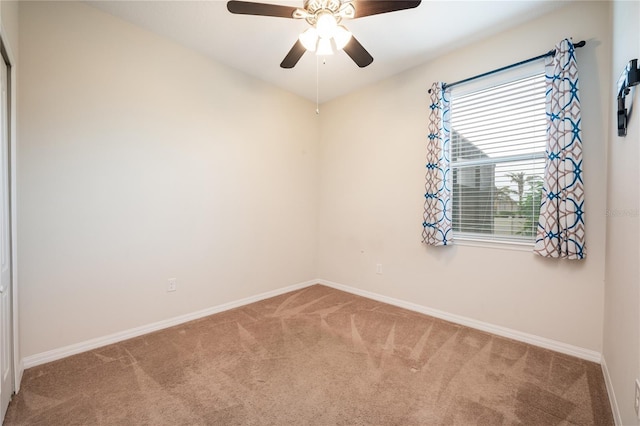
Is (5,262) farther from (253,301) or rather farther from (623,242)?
(623,242)

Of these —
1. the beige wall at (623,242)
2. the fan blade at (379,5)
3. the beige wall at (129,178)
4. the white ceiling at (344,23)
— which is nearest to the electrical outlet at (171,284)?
the beige wall at (129,178)

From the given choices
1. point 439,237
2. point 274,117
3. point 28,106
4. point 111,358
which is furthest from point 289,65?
point 111,358

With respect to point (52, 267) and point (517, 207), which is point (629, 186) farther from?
point (52, 267)

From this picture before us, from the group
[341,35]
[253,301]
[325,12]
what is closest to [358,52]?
[341,35]

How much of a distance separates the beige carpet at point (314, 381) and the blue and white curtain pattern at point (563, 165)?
0.90 metres

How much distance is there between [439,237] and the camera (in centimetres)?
277

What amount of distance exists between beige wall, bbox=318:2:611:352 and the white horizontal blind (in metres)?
0.21

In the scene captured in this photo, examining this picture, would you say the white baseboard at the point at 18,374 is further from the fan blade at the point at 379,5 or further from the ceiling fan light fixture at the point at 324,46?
the fan blade at the point at 379,5

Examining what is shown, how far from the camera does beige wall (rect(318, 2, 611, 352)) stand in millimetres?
2082

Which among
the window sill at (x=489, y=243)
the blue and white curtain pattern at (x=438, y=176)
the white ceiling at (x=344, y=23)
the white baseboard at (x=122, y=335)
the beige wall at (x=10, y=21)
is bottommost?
the white baseboard at (x=122, y=335)

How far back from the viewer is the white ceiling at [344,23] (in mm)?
2207

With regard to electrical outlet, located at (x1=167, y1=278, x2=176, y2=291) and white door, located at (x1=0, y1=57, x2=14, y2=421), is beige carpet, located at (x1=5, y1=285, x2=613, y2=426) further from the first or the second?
electrical outlet, located at (x1=167, y1=278, x2=176, y2=291)

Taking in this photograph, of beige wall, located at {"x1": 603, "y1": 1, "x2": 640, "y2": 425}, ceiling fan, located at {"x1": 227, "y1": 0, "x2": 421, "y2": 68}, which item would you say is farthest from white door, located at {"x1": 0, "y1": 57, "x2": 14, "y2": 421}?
beige wall, located at {"x1": 603, "y1": 1, "x2": 640, "y2": 425}

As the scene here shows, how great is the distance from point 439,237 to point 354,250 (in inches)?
48.0
